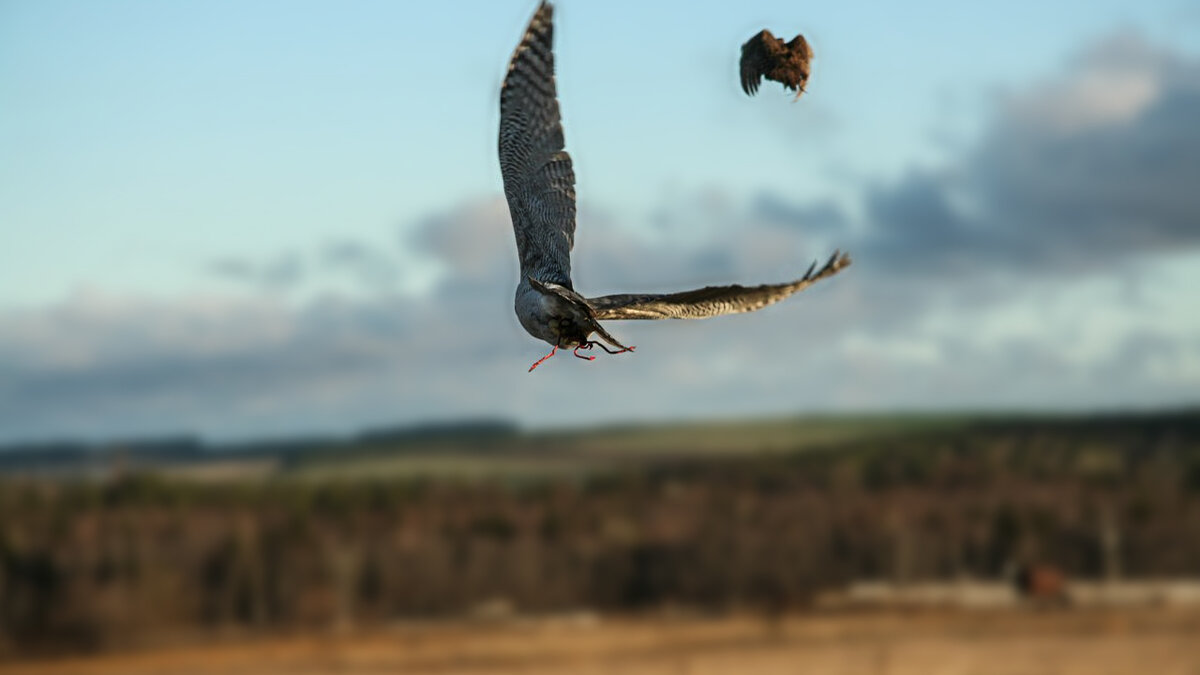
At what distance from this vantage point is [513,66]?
27.8 ft

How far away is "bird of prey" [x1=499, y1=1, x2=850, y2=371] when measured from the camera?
541 cm

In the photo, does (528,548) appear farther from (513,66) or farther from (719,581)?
(513,66)

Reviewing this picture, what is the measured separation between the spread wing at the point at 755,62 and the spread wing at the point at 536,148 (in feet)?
4.04

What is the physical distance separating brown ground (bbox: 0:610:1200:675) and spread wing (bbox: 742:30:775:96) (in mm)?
27246

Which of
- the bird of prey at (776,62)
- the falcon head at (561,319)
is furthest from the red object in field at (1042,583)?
the falcon head at (561,319)

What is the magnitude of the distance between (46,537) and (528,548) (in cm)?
1163

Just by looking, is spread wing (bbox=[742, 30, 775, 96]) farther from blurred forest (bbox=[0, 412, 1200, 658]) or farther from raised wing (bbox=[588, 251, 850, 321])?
blurred forest (bbox=[0, 412, 1200, 658])

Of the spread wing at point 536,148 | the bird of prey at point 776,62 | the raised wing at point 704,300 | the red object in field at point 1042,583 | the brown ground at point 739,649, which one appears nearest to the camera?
the raised wing at point 704,300

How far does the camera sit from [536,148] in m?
8.34

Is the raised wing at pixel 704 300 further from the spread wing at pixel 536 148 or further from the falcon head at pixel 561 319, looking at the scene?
the spread wing at pixel 536 148

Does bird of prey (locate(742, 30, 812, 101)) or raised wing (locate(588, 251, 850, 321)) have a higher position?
bird of prey (locate(742, 30, 812, 101))

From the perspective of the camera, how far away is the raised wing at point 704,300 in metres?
5.32

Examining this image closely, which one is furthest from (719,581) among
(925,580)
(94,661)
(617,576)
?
(94,661)

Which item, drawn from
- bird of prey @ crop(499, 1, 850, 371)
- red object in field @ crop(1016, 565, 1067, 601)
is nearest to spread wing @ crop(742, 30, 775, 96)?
bird of prey @ crop(499, 1, 850, 371)
